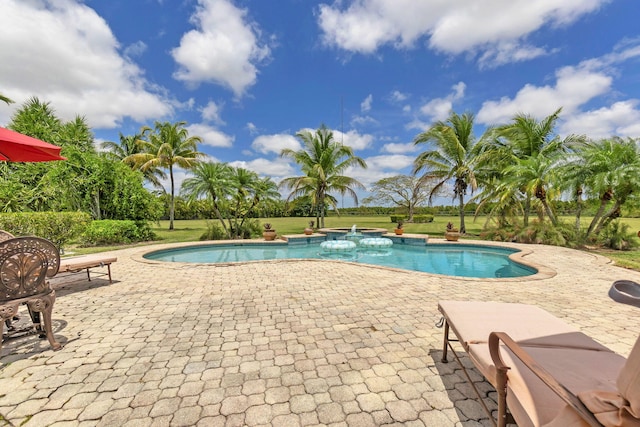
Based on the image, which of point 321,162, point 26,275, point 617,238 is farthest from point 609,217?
point 26,275

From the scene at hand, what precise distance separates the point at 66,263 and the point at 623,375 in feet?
24.3

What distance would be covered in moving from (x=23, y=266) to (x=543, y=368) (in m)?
4.98

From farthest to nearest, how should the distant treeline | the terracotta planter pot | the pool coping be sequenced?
the distant treeline, the terracotta planter pot, the pool coping

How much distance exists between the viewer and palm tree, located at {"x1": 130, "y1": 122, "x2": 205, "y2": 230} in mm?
21000

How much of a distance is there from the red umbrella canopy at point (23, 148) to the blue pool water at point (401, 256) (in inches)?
280

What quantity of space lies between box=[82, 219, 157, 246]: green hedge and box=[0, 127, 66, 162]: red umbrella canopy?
9.61 meters

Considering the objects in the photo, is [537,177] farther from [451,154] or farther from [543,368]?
[543,368]

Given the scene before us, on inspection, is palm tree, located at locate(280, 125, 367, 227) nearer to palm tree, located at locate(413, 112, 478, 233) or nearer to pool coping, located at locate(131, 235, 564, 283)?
palm tree, located at locate(413, 112, 478, 233)

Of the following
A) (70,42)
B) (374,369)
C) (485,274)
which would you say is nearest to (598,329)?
(374,369)

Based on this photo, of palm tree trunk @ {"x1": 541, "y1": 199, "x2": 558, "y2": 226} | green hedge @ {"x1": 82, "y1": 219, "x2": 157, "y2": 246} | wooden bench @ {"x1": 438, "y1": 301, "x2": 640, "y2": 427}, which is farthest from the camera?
palm tree trunk @ {"x1": 541, "y1": 199, "x2": 558, "y2": 226}

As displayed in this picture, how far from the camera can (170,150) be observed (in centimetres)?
2103

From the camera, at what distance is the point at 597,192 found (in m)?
10.9

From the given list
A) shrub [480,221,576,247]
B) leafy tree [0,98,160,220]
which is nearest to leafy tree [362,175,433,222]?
shrub [480,221,576,247]

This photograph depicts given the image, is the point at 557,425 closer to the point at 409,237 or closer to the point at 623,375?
the point at 623,375
